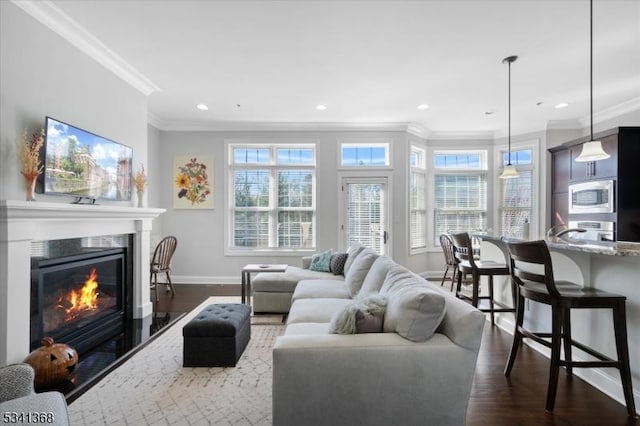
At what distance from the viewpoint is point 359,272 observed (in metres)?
3.22

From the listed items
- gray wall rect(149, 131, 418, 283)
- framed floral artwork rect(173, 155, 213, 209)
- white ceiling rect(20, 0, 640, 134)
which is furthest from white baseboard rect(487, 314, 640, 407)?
framed floral artwork rect(173, 155, 213, 209)

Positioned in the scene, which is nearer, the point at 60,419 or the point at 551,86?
the point at 60,419

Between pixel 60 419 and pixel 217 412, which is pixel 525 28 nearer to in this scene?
pixel 217 412

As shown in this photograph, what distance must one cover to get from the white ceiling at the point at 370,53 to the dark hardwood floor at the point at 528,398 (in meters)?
3.01

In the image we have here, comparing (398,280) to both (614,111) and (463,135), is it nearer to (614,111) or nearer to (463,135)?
(463,135)

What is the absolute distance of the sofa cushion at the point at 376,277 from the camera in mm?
2668

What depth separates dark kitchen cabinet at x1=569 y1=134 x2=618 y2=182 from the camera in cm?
442

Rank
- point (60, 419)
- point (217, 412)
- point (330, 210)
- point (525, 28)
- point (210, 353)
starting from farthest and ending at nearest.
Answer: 1. point (330, 210)
2. point (525, 28)
3. point (210, 353)
4. point (217, 412)
5. point (60, 419)

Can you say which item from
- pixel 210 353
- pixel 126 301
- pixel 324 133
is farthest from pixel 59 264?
pixel 324 133

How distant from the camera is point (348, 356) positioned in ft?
5.40

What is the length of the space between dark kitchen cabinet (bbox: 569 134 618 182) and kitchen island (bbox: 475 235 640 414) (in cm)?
290

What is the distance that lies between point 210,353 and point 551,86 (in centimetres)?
517

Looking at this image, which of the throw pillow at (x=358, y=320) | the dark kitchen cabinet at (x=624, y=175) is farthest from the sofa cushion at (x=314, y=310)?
the dark kitchen cabinet at (x=624, y=175)

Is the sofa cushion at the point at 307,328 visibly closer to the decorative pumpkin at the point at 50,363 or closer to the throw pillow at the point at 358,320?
the throw pillow at the point at 358,320
